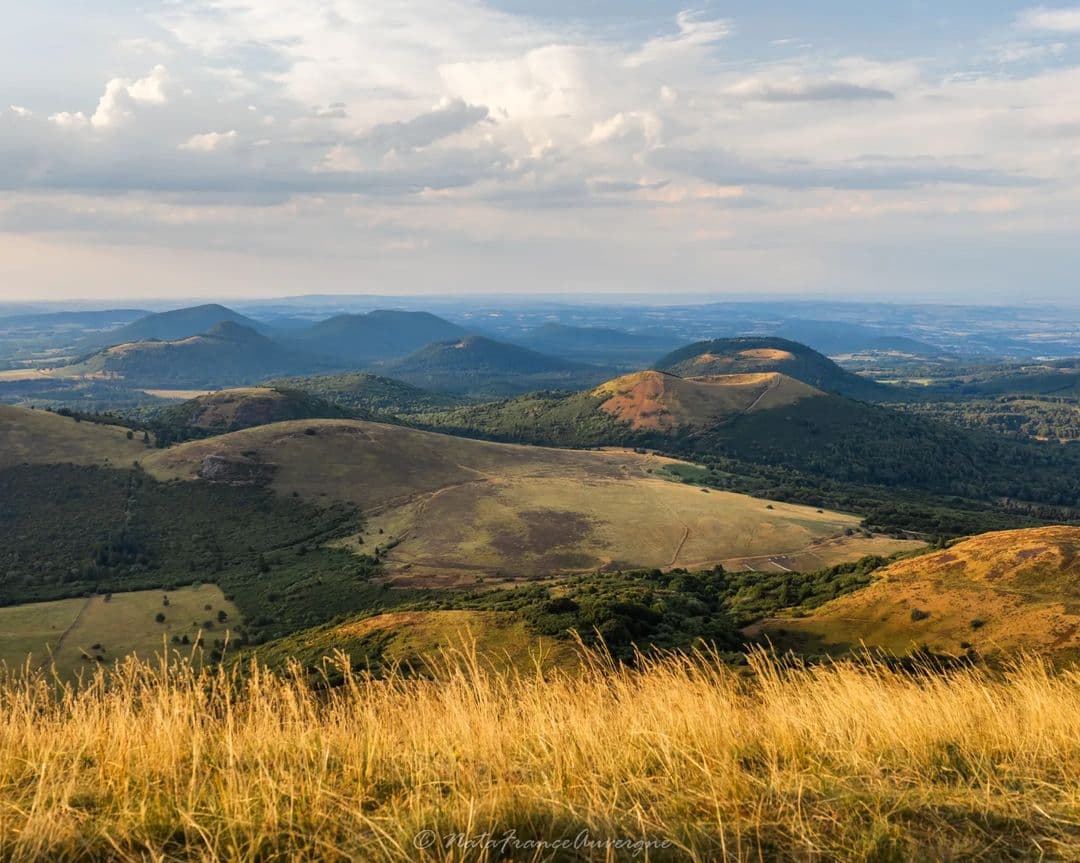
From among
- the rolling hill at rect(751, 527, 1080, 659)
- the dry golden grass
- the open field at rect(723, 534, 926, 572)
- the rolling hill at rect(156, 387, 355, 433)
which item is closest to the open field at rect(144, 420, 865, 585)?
the open field at rect(723, 534, 926, 572)

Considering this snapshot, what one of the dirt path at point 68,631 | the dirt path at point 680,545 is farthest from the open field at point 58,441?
the dirt path at point 680,545

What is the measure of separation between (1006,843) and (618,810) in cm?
290

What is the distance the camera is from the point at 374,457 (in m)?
130

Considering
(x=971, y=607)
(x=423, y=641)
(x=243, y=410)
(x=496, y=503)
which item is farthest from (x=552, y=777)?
(x=243, y=410)

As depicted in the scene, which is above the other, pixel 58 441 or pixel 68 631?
pixel 58 441

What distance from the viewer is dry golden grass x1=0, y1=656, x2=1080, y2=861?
4660mm

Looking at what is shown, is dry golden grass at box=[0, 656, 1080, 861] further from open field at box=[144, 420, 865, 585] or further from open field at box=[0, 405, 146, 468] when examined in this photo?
open field at box=[0, 405, 146, 468]

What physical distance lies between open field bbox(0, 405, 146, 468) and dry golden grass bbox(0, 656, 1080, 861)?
13167 cm

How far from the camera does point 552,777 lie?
5723mm

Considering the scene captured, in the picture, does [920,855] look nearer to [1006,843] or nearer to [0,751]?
[1006,843]

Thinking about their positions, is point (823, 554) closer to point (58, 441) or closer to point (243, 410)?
point (58, 441)

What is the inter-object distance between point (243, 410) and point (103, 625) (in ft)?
417

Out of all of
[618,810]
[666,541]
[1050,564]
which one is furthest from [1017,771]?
[666,541]

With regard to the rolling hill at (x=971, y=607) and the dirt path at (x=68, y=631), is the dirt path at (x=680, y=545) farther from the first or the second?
the dirt path at (x=68, y=631)
